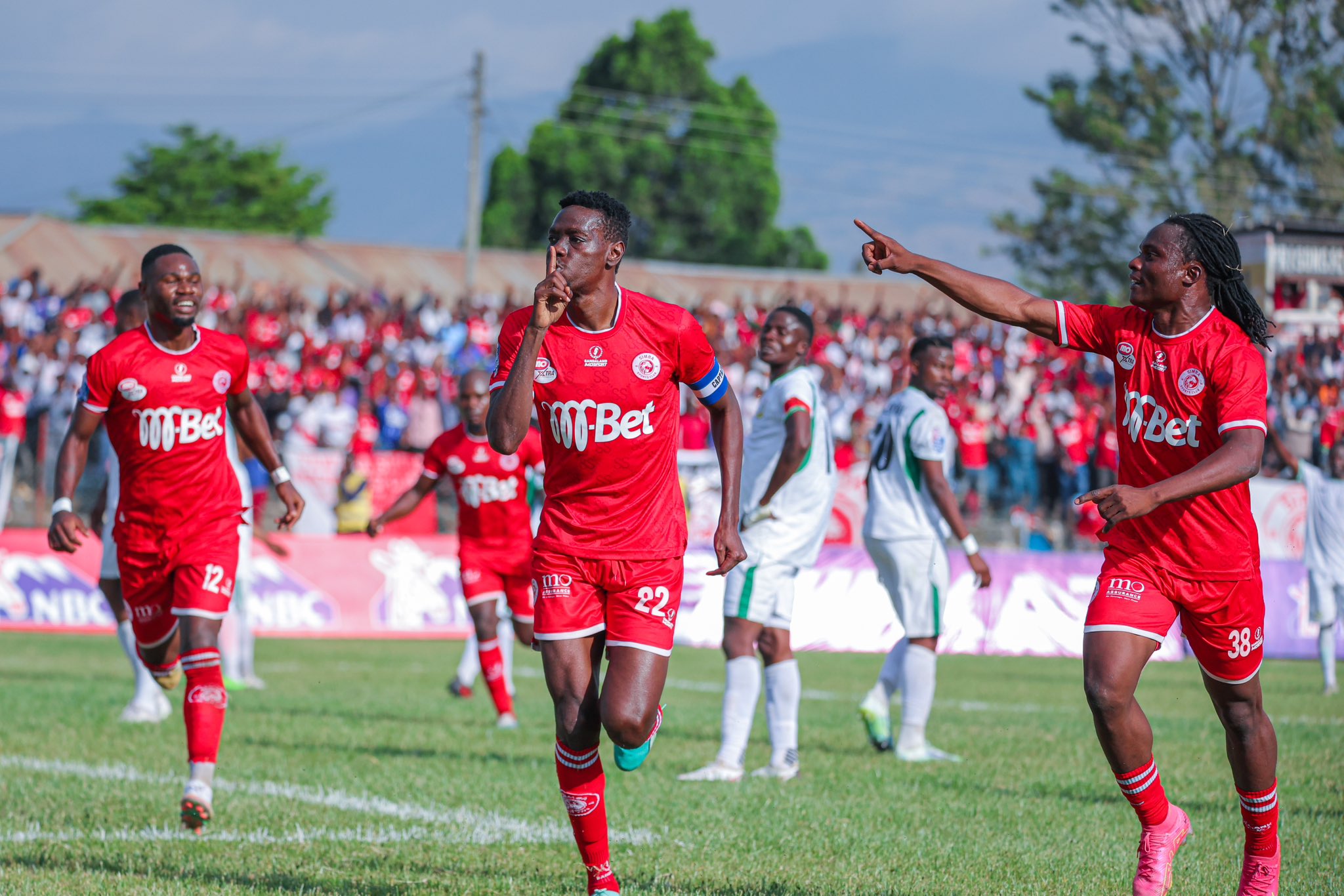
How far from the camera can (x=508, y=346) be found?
5430 mm

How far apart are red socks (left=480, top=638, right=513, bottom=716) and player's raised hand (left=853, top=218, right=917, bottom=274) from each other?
19.4ft

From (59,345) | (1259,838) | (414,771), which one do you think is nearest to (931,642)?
(414,771)

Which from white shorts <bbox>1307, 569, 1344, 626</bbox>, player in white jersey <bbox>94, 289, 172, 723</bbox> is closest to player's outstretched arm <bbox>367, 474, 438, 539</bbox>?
player in white jersey <bbox>94, 289, 172, 723</bbox>

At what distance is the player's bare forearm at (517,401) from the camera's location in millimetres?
5062

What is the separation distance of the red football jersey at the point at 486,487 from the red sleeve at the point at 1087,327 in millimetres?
5639

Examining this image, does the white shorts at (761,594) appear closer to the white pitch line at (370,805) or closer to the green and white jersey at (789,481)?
the green and white jersey at (789,481)

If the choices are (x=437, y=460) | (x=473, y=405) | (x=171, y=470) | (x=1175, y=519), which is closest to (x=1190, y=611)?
(x=1175, y=519)

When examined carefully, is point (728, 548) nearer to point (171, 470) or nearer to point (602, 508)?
point (602, 508)

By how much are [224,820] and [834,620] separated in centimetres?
1181

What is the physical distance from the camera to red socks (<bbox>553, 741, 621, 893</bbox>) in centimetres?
531

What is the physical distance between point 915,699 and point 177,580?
4.89 meters

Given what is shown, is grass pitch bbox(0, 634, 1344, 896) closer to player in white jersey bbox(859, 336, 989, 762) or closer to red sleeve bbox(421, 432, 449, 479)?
player in white jersey bbox(859, 336, 989, 762)

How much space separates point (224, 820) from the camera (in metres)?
6.98

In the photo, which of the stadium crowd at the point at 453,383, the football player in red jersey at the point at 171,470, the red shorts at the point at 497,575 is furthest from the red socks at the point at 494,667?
the stadium crowd at the point at 453,383
